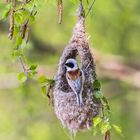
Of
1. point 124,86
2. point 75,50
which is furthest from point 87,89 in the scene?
point 124,86

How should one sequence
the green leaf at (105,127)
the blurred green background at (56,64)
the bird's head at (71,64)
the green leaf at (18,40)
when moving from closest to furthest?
the green leaf at (105,127) < the green leaf at (18,40) < the bird's head at (71,64) < the blurred green background at (56,64)

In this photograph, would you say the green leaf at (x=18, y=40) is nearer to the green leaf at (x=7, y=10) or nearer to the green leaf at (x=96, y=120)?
the green leaf at (x=7, y=10)

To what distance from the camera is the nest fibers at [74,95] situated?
3689 mm

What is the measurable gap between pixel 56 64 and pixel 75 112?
4.67 metres

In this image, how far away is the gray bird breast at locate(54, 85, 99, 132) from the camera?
3676mm

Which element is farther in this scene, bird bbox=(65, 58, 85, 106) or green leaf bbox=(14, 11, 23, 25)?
bird bbox=(65, 58, 85, 106)

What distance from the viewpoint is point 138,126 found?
960 cm

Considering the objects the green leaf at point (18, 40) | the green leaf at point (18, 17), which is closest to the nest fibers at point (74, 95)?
the green leaf at point (18, 40)

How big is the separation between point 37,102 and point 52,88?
14.5 ft

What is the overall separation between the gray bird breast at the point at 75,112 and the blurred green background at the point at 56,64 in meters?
3.50

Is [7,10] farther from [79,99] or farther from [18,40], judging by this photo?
[79,99]

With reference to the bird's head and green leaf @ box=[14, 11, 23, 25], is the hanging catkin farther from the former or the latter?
green leaf @ box=[14, 11, 23, 25]

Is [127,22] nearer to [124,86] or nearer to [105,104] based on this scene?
[124,86]

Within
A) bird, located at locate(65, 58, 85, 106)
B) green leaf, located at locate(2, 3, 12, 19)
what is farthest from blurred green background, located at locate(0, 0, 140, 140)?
green leaf, located at locate(2, 3, 12, 19)
